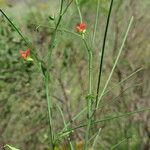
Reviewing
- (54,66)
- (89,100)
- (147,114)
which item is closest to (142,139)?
(147,114)

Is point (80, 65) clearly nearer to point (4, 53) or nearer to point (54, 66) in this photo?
point (54, 66)

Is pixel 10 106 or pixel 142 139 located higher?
pixel 10 106

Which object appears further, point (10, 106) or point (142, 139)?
point (10, 106)

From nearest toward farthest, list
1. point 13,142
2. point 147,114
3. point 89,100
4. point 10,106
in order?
point 89,100 → point 147,114 → point 13,142 → point 10,106

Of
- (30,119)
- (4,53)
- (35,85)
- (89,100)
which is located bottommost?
(89,100)

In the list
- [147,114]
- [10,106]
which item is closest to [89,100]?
[147,114]

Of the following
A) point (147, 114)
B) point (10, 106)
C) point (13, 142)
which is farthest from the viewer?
point (10, 106)

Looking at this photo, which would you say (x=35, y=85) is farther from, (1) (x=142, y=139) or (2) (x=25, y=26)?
(1) (x=142, y=139)
